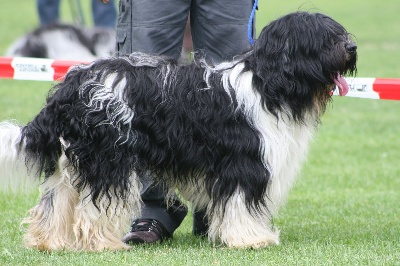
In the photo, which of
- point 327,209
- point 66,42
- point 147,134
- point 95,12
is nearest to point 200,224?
point 147,134

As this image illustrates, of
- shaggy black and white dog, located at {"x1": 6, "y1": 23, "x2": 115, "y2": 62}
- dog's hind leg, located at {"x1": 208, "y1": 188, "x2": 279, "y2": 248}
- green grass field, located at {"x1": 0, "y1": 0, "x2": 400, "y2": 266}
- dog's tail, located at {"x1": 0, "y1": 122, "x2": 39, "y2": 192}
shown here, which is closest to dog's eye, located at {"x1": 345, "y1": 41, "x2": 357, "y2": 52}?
green grass field, located at {"x1": 0, "y1": 0, "x2": 400, "y2": 266}

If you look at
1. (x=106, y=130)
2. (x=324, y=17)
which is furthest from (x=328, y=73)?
(x=106, y=130)

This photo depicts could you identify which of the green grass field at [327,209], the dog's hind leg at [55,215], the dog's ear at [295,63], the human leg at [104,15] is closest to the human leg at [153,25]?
the dog's ear at [295,63]

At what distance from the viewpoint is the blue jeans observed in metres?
14.4

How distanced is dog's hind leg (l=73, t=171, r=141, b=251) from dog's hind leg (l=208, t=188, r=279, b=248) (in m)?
0.48

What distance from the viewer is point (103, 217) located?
4887 mm

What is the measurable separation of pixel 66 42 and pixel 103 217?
8.33m

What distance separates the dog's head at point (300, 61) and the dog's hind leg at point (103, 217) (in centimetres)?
92

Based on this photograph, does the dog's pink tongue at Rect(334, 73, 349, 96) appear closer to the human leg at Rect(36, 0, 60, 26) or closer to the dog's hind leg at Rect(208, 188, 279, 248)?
the dog's hind leg at Rect(208, 188, 279, 248)

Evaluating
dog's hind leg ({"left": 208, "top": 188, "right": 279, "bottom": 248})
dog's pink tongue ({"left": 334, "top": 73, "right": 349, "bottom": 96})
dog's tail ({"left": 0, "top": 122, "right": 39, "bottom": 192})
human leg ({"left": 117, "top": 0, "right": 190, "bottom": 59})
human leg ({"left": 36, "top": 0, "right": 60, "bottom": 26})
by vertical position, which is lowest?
human leg ({"left": 36, "top": 0, "right": 60, "bottom": 26})

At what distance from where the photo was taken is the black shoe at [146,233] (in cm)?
526

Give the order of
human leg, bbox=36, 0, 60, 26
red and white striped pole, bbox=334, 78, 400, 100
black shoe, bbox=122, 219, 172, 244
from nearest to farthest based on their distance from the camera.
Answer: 1. black shoe, bbox=122, 219, 172, 244
2. red and white striped pole, bbox=334, 78, 400, 100
3. human leg, bbox=36, 0, 60, 26

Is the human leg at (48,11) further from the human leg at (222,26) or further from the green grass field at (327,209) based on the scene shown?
the human leg at (222,26)

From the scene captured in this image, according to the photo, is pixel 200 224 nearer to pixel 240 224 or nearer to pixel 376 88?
pixel 240 224
